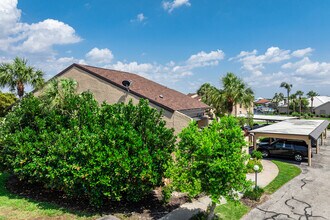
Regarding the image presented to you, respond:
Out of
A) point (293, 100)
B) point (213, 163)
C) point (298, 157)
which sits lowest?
point (298, 157)

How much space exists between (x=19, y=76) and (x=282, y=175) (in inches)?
925

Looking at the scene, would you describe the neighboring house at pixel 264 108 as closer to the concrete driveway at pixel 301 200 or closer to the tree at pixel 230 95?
the tree at pixel 230 95

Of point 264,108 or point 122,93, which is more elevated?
point 264,108

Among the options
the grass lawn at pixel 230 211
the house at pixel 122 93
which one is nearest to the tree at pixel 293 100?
the house at pixel 122 93

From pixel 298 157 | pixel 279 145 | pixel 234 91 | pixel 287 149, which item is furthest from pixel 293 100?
pixel 298 157

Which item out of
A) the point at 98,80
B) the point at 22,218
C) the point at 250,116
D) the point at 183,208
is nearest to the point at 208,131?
the point at 183,208

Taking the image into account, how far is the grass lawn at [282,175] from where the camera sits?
1406 cm

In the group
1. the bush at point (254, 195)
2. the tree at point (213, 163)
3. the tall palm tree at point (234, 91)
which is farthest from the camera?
the tall palm tree at point (234, 91)

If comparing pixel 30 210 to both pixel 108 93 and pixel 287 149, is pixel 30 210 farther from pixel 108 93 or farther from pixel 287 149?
pixel 287 149

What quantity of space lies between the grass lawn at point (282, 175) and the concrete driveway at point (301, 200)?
0.31m

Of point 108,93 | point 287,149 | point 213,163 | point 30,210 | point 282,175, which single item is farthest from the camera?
point 287,149

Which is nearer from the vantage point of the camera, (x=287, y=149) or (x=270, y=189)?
(x=270, y=189)

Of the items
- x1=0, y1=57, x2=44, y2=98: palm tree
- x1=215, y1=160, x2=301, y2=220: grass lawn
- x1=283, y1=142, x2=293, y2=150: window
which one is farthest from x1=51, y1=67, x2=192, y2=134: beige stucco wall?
x1=283, y1=142, x2=293, y2=150: window

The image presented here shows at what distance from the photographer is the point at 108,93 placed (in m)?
17.9
